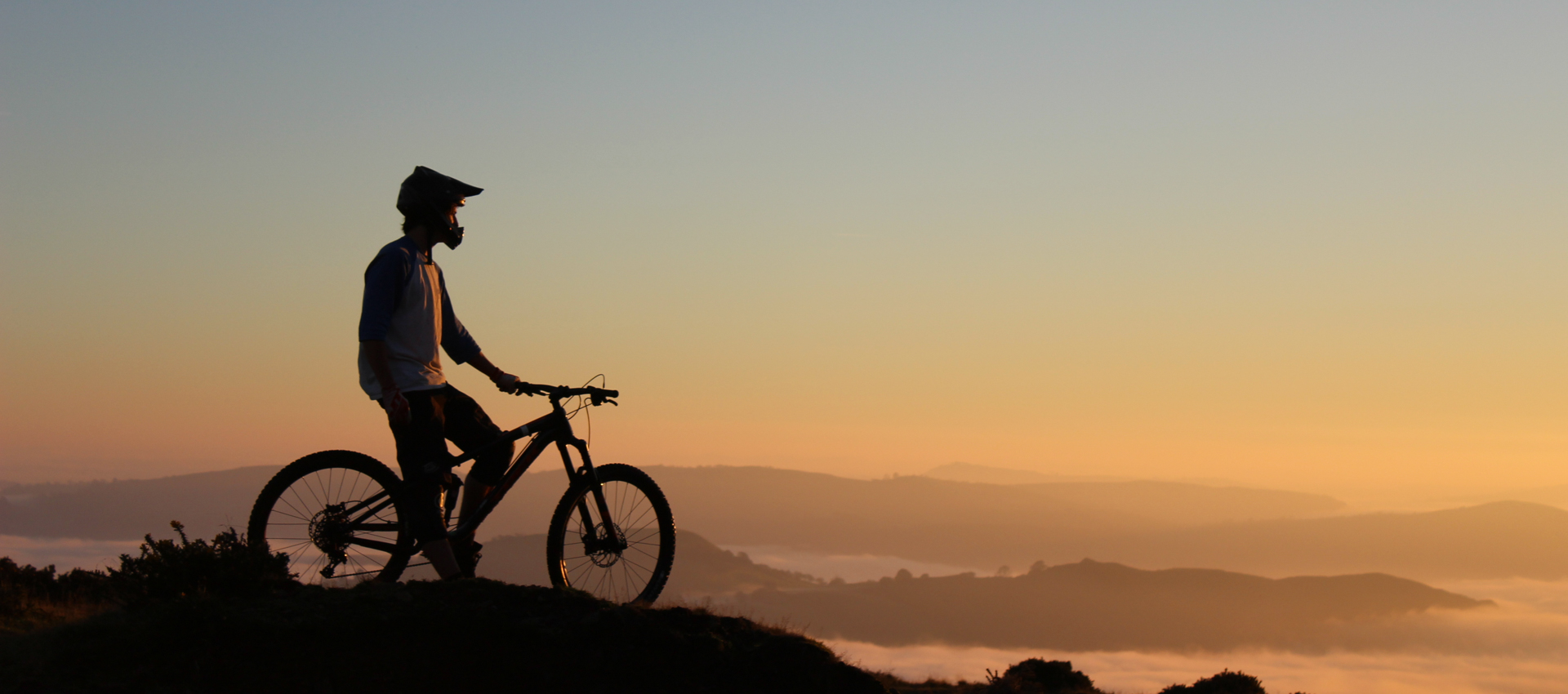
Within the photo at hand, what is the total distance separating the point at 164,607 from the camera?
669cm

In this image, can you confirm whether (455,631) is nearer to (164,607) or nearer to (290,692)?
(290,692)

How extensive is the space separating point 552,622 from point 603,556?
1.01 m

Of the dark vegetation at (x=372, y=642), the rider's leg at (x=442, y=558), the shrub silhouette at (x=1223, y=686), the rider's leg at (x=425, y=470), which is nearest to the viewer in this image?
the dark vegetation at (x=372, y=642)

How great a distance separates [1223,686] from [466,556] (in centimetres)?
986

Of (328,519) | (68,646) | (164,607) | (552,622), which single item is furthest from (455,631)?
(68,646)

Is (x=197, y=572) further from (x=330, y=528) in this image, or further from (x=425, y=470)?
(x=425, y=470)

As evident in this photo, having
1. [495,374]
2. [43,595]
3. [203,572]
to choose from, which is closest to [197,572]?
[203,572]

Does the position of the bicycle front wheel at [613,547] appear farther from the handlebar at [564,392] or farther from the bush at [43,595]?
the bush at [43,595]

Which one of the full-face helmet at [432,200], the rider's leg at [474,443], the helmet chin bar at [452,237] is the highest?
the full-face helmet at [432,200]

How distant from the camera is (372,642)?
6.55 meters

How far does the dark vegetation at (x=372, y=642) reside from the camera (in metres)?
6.27

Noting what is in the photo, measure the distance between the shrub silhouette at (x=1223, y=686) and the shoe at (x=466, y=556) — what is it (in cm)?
898

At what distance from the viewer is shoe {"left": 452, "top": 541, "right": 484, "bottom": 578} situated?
7.52 m

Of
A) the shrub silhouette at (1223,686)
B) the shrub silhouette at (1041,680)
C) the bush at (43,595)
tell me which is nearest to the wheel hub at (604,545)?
the bush at (43,595)
